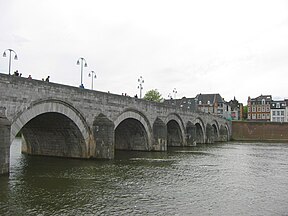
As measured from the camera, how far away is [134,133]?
3362 centimetres

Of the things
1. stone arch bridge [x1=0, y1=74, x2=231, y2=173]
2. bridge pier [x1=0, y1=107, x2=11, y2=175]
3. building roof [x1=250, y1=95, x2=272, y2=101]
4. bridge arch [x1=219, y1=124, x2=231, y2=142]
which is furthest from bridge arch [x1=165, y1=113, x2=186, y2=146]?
building roof [x1=250, y1=95, x2=272, y2=101]

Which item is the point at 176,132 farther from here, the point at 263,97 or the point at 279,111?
the point at 263,97

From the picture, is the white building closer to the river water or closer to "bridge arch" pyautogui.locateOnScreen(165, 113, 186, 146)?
"bridge arch" pyautogui.locateOnScreen(165, 113, 186, 146)

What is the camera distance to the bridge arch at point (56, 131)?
66.0ft

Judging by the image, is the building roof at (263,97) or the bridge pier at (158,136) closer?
the bridge pier at (158,136)

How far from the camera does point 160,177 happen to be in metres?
17.8

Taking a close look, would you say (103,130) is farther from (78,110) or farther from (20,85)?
(20,85)

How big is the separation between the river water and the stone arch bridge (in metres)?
2.03

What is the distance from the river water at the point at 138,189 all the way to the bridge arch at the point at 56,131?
1931 mm

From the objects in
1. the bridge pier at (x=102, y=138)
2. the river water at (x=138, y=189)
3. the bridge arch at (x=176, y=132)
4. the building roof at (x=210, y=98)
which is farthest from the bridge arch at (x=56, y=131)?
the building roof at (x=210, y=98)

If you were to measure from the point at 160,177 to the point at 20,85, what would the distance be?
30.2 feet

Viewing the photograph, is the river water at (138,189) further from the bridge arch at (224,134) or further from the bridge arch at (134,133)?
the bridge arch at (224,134)

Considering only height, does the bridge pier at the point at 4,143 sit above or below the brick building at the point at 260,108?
below

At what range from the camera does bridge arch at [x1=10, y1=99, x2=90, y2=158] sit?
66.0 ft
